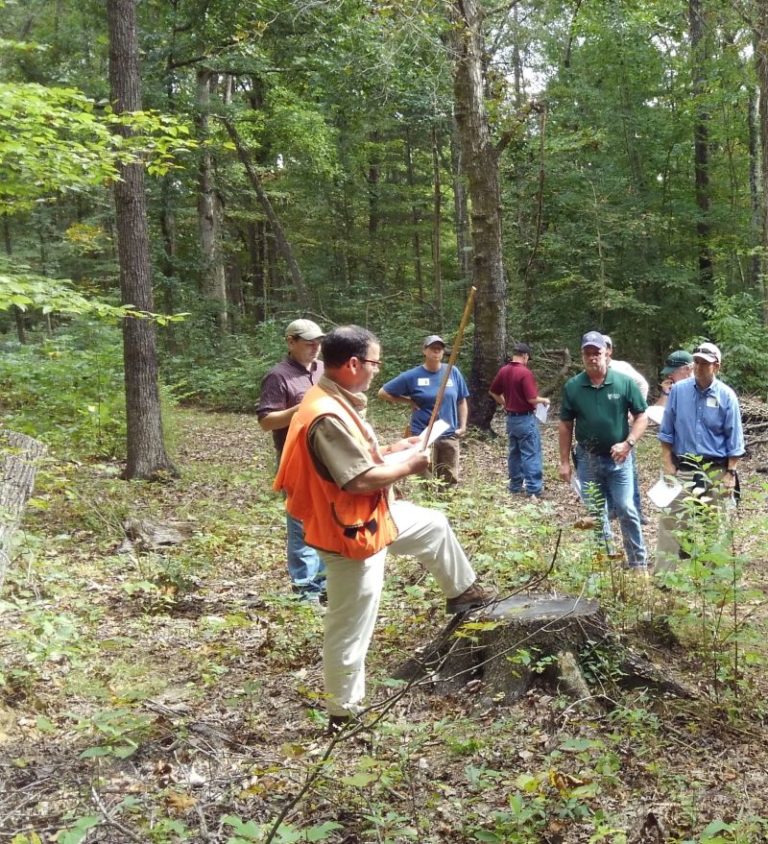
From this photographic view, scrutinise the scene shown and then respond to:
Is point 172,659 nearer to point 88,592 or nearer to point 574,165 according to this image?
point 88,592

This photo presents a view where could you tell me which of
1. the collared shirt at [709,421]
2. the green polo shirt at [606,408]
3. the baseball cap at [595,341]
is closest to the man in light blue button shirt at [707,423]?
the collared shirt at [709,421]

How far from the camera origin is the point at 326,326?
2148 cm

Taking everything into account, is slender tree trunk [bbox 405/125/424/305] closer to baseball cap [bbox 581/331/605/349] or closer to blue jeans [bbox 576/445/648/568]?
baseball cap [bbox 581/331/605/349]

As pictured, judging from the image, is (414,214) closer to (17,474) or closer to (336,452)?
(17,474)

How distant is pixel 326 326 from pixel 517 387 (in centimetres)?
1219

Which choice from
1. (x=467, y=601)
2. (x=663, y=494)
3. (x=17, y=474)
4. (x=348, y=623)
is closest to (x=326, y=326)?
(x=17, y=474)

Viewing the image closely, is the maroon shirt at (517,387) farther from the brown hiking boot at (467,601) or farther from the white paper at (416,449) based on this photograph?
the white paper at (416,449)

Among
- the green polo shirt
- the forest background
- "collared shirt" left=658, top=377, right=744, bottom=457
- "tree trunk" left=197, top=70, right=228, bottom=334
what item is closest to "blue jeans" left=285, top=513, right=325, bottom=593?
the forest background

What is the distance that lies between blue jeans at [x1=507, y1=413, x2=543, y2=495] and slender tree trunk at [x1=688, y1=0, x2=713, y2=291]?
36.7 feet

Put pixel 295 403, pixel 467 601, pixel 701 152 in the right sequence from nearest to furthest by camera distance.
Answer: pixel 467 601
pixel 295 403
pixel 701 152

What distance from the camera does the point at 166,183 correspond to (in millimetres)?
21750

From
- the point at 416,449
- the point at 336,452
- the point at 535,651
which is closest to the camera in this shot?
the point at 336,452

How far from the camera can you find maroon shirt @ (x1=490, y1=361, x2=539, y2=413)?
32.6 ft

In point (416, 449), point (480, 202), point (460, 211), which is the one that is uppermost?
point (460, 211)
